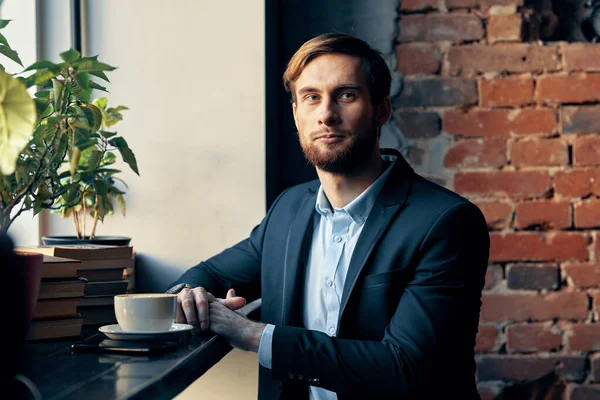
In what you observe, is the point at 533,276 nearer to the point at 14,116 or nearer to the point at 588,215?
the point at 588,215

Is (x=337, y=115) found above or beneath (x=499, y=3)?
beneath

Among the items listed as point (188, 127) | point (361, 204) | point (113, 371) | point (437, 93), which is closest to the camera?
point (113, 371)

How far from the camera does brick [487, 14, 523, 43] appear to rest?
206 centimetres

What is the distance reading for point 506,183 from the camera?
80.4 inches

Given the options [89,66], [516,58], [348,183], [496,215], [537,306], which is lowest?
[537,306]

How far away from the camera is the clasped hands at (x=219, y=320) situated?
1274 mm

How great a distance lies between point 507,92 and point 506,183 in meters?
0.26

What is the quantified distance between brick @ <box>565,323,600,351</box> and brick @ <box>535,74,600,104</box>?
2.11 ft

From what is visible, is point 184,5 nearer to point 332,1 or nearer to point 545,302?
point 332,1

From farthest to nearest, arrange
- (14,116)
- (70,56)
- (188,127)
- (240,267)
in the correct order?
(188,127) < (240,267) < (70,56) < (14,116)

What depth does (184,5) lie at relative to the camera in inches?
77.3

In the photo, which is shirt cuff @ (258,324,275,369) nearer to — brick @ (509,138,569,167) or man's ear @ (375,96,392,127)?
man's ear @ (375,96,392,127)

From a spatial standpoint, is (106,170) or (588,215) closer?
(106,170)

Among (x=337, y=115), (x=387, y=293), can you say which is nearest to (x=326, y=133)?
(x=337, y=115)
